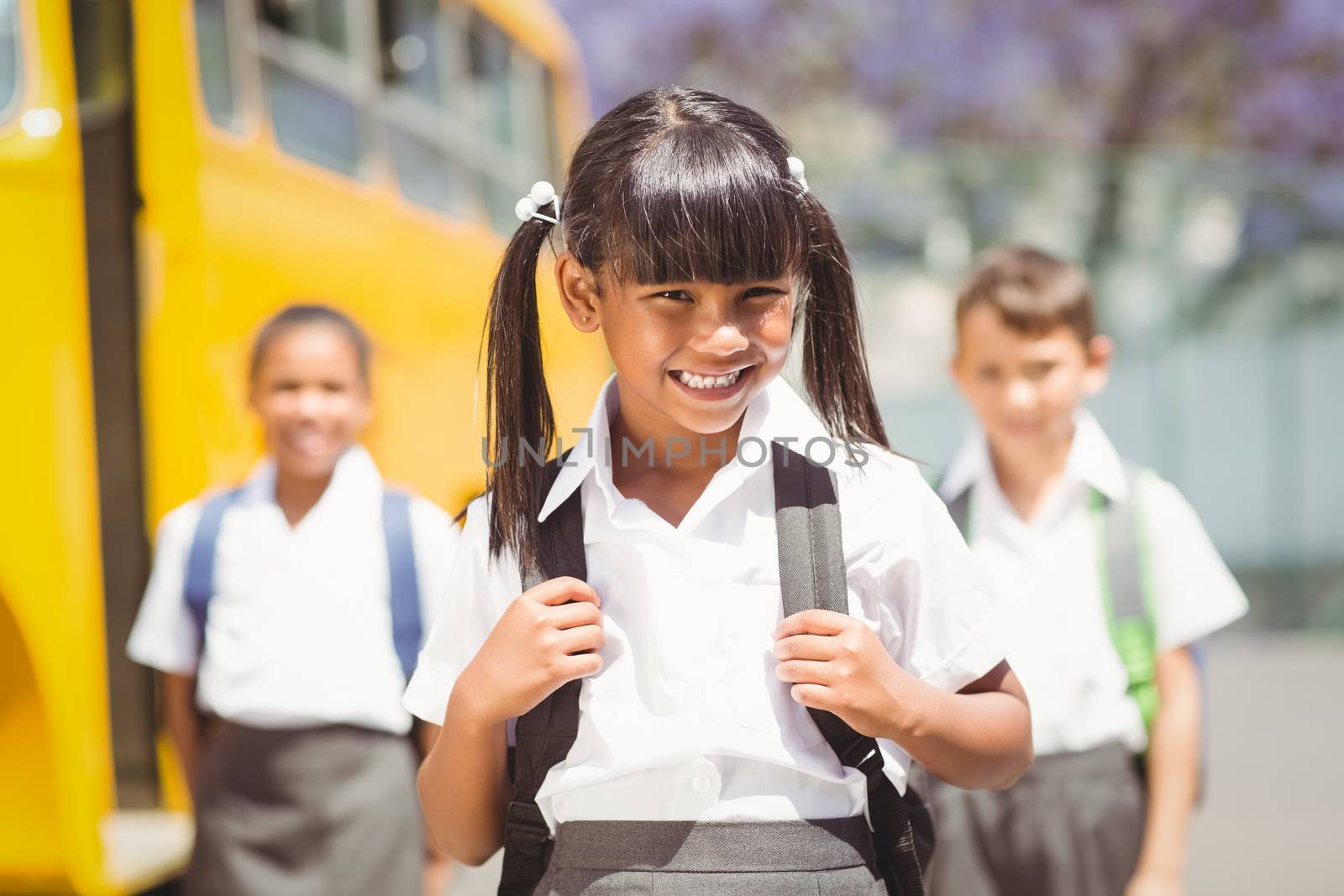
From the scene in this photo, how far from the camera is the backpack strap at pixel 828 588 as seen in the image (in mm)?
1503

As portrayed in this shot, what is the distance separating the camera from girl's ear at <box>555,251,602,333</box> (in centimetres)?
160

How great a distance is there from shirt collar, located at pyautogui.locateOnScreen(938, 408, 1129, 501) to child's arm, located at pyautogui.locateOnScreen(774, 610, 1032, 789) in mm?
980

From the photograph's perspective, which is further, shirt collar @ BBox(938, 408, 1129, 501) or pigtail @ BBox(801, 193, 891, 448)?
shirt collar @ BBox(938, 408, 1129, 501)

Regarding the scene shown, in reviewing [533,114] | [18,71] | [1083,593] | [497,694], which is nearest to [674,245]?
[497,694]

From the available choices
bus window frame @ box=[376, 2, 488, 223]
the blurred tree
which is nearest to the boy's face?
bus window frame @ box=[376, 2, 488, 223]

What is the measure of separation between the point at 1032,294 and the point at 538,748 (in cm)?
152

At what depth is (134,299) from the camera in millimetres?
3850

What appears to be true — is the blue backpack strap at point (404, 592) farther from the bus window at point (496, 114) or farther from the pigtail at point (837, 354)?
the bus window at point (496, 114)

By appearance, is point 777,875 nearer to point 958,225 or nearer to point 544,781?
point 544,781

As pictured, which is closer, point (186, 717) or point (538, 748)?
point (538, 748)

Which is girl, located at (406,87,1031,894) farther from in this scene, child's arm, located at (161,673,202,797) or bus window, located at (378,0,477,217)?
bus window, located at (378,0,477,217)

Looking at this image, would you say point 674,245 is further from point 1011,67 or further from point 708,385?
point 1011,67

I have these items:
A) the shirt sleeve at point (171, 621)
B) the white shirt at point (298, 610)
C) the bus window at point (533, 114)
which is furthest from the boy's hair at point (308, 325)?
the bus window at point (533, 114)

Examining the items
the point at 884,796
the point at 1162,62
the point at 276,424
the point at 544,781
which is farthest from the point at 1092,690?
the point at 1162,62
